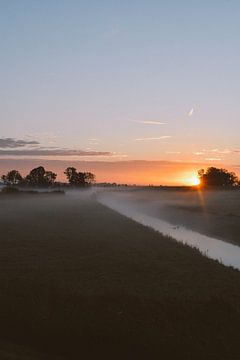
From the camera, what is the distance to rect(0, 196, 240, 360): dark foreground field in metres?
14.1

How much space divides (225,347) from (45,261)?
40.7 ft

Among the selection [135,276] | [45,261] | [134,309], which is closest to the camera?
[134,309]

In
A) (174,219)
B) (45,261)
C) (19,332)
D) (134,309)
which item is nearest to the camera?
(19,332)

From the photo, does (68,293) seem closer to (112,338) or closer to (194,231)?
(112,338)

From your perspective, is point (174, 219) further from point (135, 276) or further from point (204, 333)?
point (204, 333)

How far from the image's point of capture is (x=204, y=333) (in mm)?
14570

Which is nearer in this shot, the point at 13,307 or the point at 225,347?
the point at 225,347

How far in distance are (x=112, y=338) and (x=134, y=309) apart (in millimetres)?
1868

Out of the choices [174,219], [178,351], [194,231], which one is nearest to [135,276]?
[178,351]

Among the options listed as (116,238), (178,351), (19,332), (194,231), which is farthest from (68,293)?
(194,231)

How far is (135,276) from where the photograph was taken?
20.9 metres

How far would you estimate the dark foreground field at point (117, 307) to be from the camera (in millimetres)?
14086

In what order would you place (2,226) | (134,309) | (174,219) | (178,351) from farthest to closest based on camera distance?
(174,219)
(2,226)
(134,309)
(178,351)

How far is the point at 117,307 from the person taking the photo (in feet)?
54.1
